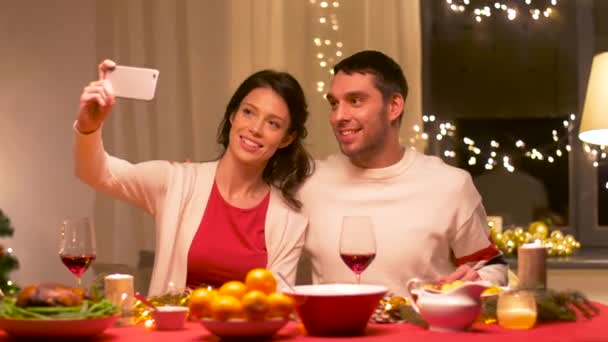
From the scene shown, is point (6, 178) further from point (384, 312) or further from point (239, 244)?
point (384, 312)

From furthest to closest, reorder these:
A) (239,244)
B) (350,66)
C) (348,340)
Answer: (350,66) < (239,244) < (348,340)

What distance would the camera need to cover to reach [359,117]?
10.1 feet

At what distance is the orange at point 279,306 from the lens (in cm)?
182

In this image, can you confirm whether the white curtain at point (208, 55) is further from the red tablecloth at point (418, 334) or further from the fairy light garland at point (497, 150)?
the red tablecloth at point (418, 334)

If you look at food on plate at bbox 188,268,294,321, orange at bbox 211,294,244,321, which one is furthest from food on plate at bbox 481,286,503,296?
orange at bbox 211,294,244,321

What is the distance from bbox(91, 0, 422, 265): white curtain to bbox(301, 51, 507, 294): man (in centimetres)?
70

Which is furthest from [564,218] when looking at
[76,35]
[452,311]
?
[452,311]

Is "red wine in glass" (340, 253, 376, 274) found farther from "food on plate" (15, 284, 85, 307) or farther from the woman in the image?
the woman

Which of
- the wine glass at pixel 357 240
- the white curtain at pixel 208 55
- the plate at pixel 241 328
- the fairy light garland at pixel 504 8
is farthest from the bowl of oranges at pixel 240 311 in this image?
the fairy light garland at pixel 504 8

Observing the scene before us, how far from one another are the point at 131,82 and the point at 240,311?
0.76 metres

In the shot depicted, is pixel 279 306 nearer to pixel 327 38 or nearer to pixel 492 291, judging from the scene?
pixel 492 291

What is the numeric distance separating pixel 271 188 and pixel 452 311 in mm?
1245

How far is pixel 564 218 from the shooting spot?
428cm

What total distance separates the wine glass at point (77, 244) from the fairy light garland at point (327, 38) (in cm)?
186
